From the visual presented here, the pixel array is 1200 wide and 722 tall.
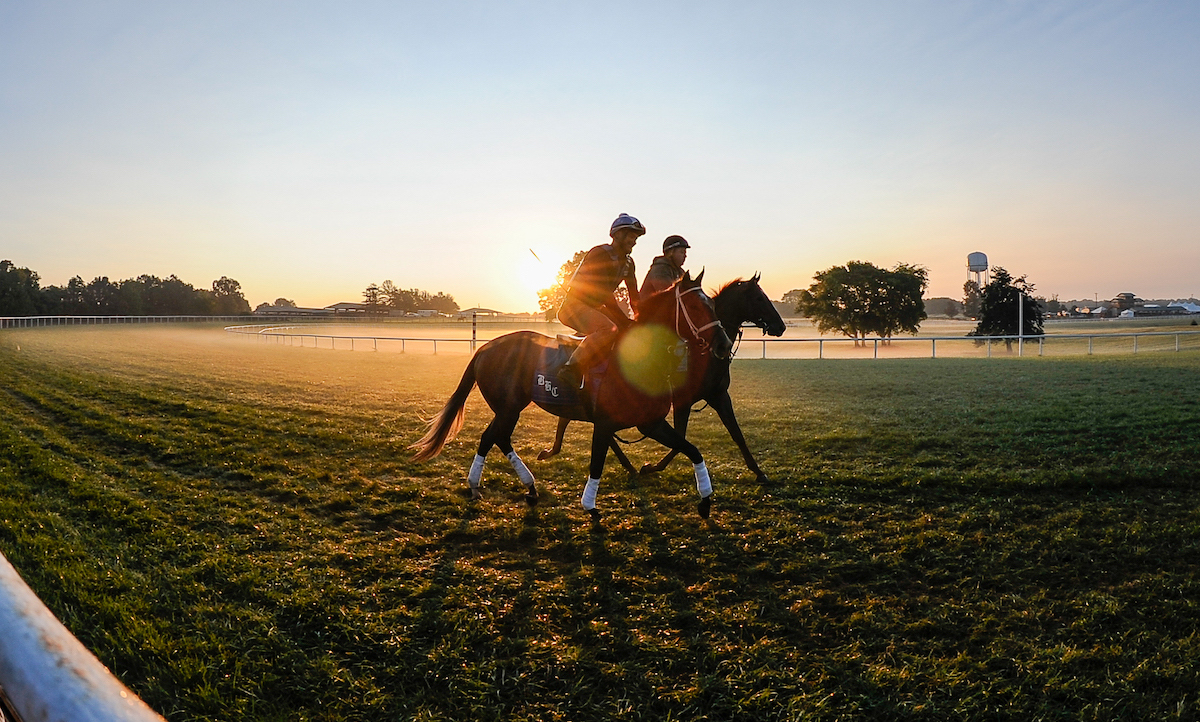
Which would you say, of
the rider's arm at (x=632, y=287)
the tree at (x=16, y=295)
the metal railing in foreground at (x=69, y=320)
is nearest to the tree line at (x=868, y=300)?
the rider's arm at (x=632, y=287)

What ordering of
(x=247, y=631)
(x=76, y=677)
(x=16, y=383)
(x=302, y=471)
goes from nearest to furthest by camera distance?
(x=76, y=677)
(x=247, y=631)
(x=302, y=471)
(x=16, y=383)

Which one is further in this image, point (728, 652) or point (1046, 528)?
point (1046, 528)

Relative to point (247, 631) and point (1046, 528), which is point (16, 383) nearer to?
point (247, 631)

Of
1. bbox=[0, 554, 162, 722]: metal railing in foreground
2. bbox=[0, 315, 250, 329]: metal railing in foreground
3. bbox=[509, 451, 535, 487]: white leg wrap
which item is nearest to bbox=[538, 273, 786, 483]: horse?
bbox=[509, 451, 535, 487]: white leg wrap

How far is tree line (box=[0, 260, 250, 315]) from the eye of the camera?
6888 cm

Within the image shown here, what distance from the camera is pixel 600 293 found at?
6340mm

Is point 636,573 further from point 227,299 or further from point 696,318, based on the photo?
point 227,299

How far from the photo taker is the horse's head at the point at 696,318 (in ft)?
20.8

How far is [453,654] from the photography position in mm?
4078

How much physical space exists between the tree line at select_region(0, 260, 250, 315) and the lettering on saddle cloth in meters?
83.9

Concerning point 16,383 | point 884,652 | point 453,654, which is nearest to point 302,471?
point 453,654

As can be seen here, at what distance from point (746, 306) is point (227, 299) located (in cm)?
11165

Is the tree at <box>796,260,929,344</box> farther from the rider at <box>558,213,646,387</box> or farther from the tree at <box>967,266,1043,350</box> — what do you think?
the rider at <box>558,213,646,387</box>

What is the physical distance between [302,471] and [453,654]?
17.3 feet
